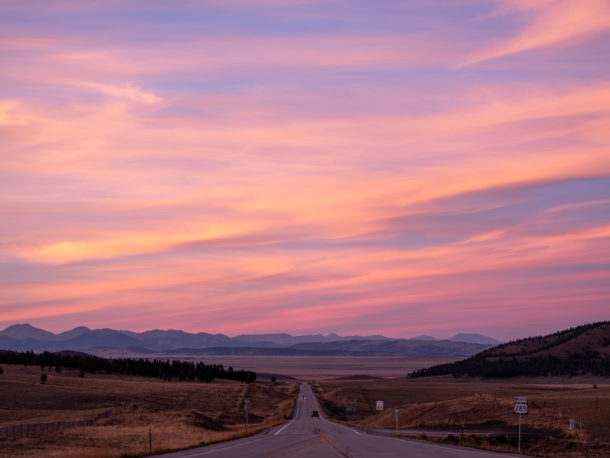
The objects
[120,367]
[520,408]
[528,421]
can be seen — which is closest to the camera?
[520,408]

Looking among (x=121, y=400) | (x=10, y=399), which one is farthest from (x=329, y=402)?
(x=10, y=399)

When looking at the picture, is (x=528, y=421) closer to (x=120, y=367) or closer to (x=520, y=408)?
(x=520, y=408)

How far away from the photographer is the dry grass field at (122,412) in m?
47.5

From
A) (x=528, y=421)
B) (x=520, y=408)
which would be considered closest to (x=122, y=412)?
(x=528, y=421)

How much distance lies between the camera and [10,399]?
341 feet

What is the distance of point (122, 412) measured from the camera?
278ft

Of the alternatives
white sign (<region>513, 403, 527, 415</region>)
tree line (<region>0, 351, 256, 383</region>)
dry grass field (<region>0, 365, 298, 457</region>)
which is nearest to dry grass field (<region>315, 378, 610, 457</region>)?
white sign (<region>513, 403, 527, 415</region>)

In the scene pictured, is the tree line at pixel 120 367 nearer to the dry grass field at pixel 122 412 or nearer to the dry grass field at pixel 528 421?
the dry grass field at pixel 122 412

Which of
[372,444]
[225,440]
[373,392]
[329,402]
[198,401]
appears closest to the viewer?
[372,444]

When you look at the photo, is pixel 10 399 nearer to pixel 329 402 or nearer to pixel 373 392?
pixel 329 402

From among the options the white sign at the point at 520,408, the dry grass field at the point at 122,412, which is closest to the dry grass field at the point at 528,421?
the white sign at the point at 520,408

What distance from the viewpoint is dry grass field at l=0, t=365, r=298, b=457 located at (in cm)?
4753

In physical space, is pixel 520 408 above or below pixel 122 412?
above

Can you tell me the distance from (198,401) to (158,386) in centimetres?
2097
